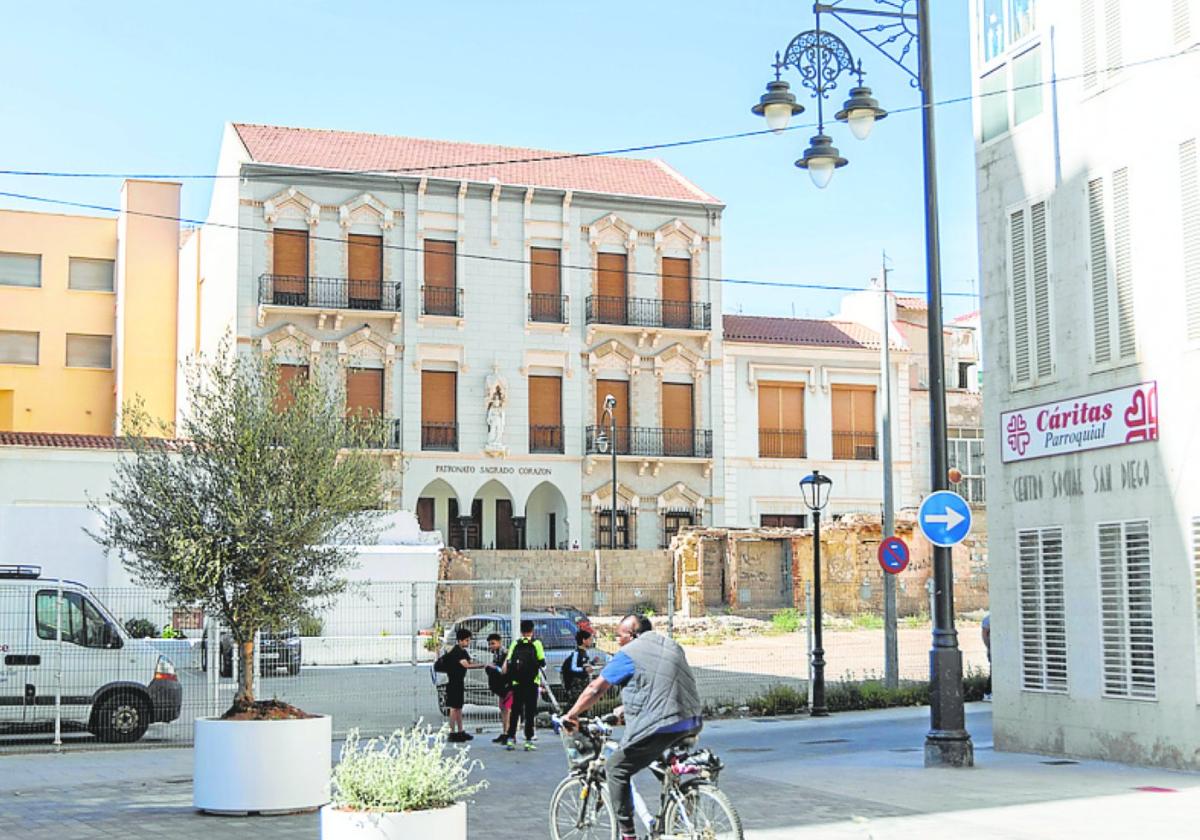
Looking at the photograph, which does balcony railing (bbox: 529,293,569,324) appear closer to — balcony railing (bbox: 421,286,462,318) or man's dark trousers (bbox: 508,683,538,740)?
balcony railing (bbox: 421,286,462,318)

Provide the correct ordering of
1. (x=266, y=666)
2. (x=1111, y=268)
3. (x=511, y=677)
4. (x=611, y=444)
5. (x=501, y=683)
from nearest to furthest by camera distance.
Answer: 1. (x=1111, y=268)
2. (x=511, y=677)
3. (x=501, y=683)
4. (x=266, y=666)
5. (x=611, y=444)

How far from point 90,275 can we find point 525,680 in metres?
39.1

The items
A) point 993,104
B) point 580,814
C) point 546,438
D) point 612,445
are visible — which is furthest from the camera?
point 546,438

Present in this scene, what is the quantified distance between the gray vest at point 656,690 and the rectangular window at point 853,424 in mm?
42354

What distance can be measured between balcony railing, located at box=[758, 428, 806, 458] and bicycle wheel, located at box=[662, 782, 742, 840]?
136 feet

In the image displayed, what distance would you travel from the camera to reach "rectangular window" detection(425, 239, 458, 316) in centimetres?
4694

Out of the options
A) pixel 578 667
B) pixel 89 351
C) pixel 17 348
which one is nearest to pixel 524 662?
pixel 578 667

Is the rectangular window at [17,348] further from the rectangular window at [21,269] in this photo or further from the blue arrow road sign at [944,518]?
the blue arrow road sign at [944,518]

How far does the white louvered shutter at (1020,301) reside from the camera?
55.9 feet

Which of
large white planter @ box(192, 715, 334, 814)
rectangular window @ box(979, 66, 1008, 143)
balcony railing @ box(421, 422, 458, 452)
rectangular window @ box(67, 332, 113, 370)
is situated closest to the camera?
large white planter @ box(192, 715, 334, 814)

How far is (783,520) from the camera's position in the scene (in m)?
51.1

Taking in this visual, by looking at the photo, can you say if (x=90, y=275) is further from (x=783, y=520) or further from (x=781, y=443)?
(x=783, y=520)

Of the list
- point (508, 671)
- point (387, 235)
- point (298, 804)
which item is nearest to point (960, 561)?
point (387, 235)

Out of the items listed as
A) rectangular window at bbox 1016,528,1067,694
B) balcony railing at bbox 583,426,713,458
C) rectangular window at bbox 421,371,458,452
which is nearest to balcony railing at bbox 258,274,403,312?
rectangular window at bbox 421,371,458,452
